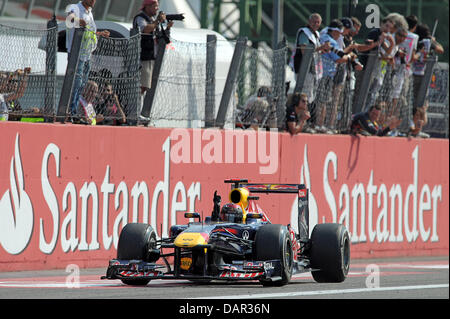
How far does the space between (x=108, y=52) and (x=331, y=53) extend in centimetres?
448

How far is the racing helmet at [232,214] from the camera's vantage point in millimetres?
12828

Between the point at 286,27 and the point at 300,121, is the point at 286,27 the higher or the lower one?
the higher one

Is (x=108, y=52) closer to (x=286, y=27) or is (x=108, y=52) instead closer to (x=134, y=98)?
(x=134, y=98)

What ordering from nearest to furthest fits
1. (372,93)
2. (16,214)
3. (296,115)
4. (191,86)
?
(16,214) → (191,86) → (296,115) → (372,93)

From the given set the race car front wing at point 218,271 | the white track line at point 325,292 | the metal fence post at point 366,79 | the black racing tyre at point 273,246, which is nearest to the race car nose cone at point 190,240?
the race car front wing at point 218,271

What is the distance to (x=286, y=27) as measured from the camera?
40.1m

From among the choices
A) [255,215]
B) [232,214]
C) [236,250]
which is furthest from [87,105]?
[236,250]

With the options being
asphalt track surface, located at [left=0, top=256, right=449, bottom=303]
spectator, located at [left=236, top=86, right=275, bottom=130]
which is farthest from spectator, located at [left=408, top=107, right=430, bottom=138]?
asphalt track surface, located at [left=0, top=256, right=449, bottom=303]

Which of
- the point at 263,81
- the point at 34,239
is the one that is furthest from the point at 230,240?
the point at 263,81

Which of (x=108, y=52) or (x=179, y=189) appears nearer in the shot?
(x=108, y=52)

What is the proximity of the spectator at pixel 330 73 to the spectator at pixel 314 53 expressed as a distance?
14 centimetres

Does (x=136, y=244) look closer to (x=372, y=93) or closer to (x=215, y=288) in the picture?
(x=215, y=288)

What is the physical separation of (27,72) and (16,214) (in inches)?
67.8

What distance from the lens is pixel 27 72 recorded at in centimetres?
1409
